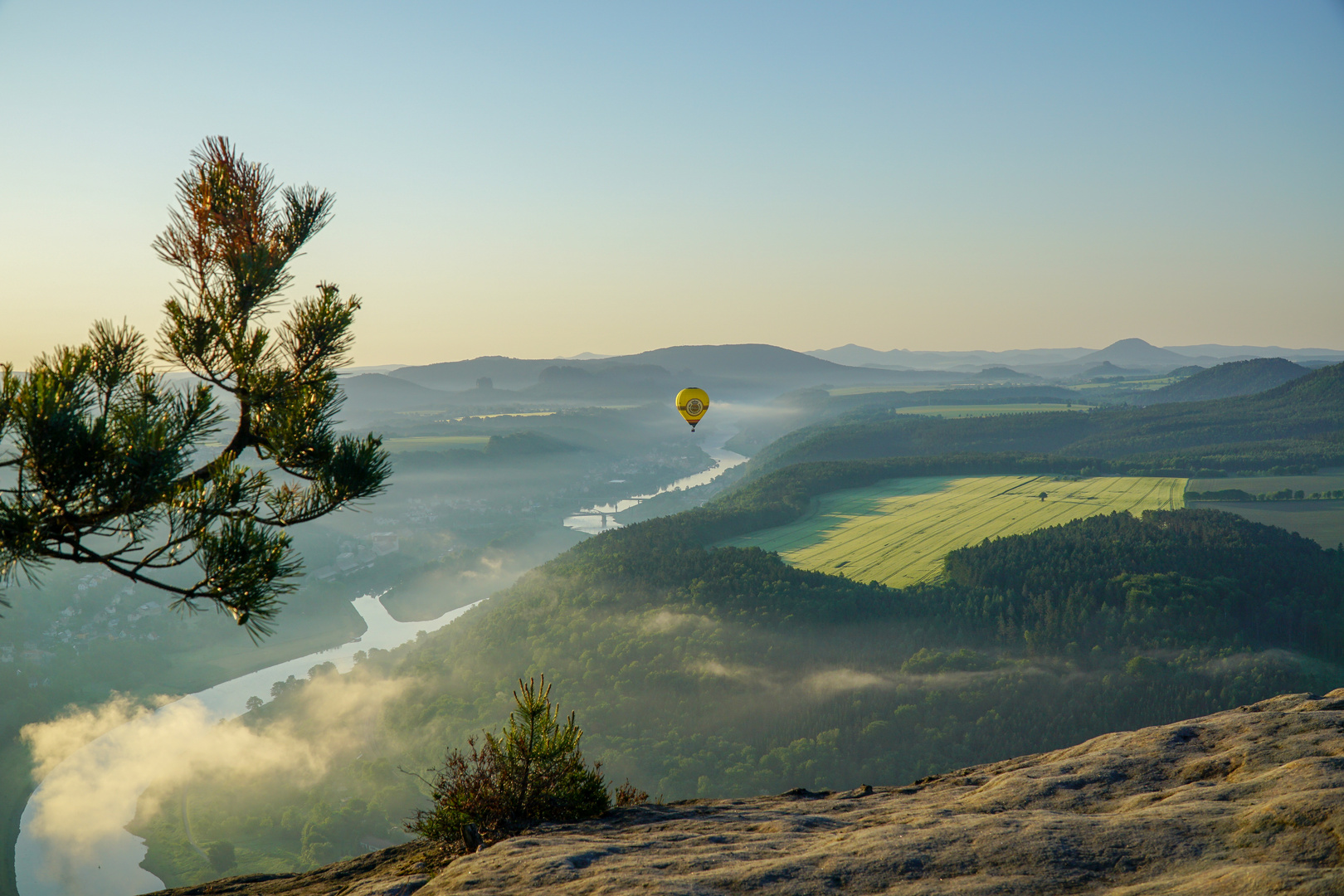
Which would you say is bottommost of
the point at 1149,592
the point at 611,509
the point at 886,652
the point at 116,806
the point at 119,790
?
the point at 116,806

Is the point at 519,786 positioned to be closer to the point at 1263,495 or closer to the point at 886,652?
the point at 886,652

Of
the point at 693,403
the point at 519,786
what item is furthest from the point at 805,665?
the point at 519,786

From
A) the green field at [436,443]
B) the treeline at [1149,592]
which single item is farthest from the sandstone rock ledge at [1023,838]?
the green field at [436,443]

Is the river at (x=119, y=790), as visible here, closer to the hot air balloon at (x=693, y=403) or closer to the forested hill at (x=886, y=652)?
the forested hill at (x=886, y=652)

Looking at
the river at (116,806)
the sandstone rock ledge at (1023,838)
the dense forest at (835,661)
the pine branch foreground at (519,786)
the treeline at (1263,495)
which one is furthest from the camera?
the treeline at (1263,495)

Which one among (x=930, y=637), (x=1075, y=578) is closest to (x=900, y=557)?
(x=930, y=637)

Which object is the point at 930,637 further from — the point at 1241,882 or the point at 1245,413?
the point at 1245,413
